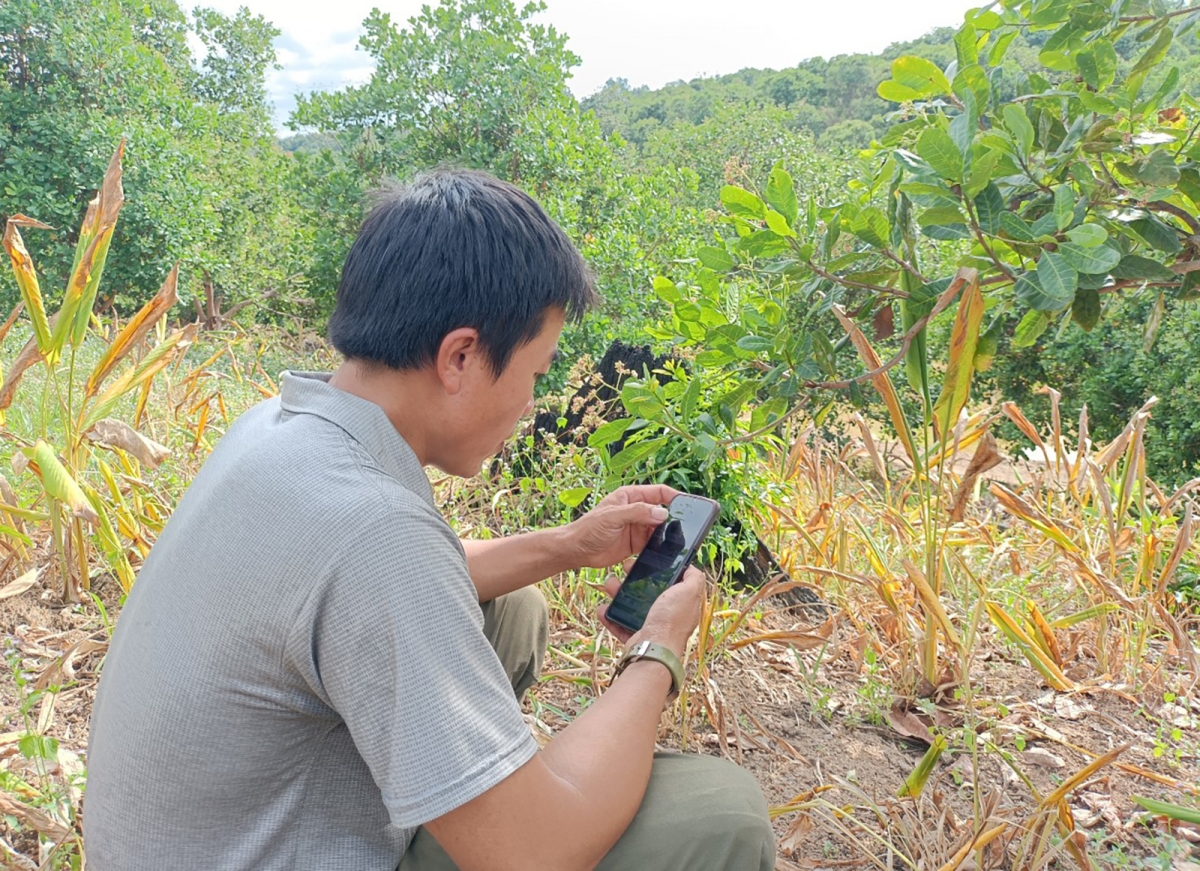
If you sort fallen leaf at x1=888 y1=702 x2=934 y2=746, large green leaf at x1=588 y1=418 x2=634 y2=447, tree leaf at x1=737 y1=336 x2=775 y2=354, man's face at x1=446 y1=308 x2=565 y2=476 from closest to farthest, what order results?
man's face at x1=446 y1=308 x2=565 y2=476 < tree leaf at x1=737 y1=336 x2=775 y2=354 < large green leaf at x1=588 y1=418 x2=634 y2=447 < fallen leaf at x1=888 y1=702 x2=934 y2=746

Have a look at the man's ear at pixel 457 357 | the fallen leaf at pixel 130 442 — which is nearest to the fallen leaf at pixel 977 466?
the man's ear at pixel 457 357

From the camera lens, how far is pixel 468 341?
1145 millimetres

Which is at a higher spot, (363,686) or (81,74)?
(81,74)

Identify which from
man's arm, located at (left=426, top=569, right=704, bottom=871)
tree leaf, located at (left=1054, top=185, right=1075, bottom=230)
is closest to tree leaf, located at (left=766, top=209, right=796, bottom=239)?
tree leaf, located at (left=1054, top=185, right=1075, bottom=230)

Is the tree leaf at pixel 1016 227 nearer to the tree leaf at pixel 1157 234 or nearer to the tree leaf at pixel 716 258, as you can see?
the tree leaf at pixel 1157 234

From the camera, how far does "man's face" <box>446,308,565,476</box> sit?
1.19 m

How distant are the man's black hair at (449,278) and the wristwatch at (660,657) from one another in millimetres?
423

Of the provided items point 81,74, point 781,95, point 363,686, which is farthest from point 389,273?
point 781,95

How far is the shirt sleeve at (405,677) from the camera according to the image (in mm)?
931

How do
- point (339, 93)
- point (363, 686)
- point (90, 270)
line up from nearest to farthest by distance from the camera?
point (363, 686) < point (90, 270) < point (339, 93)

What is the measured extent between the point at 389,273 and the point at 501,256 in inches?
5.7

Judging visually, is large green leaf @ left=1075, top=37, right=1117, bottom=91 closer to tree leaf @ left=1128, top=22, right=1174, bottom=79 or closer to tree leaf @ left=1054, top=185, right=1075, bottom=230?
tree leaf @ left=1128, top=22, right=1174, bottom=79

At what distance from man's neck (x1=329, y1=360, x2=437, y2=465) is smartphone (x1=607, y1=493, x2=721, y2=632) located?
20.8 inches

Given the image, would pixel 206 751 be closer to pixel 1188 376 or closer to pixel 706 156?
pixel 1188 376
